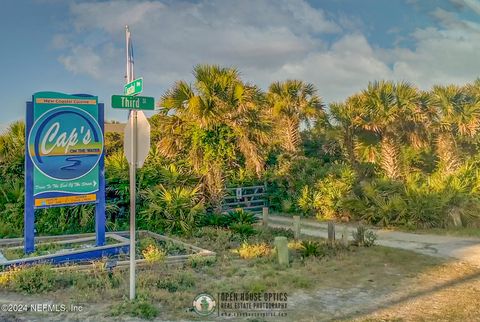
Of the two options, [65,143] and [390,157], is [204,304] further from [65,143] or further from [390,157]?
[390,157]

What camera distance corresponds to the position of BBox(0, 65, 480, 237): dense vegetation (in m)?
12.8

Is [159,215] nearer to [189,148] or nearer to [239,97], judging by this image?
Result: [189,148]

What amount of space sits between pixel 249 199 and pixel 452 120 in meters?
9.21

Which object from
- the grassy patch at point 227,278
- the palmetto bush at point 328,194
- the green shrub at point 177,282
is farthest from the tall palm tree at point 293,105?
the green shrub at point 177,282

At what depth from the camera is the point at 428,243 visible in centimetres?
1189

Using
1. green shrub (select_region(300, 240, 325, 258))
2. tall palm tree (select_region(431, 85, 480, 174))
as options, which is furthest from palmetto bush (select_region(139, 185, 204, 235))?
tall palm tree (select_region(431, 85, 480, 174))

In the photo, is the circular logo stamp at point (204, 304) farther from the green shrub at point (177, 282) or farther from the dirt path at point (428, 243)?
the dirt path at point (428, 243)

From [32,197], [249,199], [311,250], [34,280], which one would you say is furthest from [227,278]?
[249,199]

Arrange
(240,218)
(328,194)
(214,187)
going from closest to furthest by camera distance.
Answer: (240,218)
(214,187)
(328,194)

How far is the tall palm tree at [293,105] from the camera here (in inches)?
837

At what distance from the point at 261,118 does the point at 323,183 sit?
5.25m

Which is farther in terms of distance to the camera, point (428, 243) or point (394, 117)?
point (394, 117)

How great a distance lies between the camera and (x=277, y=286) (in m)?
7.31

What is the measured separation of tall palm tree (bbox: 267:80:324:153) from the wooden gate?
3.66 m
